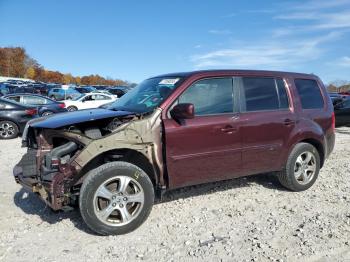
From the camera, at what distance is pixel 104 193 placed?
4.30 m

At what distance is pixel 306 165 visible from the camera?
6078mm

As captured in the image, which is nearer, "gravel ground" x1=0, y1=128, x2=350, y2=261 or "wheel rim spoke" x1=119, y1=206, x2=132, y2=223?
"gravel ground" x1=0, y1=128, x2=350, y2=261

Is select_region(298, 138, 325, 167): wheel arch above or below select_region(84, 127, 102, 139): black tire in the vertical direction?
below

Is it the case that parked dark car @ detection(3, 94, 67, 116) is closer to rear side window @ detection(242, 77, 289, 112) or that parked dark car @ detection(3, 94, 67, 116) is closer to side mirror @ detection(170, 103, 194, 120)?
rear side window @ detection(242, 77, 289, 112)

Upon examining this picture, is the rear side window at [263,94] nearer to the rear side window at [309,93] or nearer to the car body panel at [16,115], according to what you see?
the rear side window at [309,93]

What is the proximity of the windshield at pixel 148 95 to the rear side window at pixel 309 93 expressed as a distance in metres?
2.20

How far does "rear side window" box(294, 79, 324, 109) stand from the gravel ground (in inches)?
53.5

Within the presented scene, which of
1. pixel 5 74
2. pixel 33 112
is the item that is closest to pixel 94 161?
pixel 33 112

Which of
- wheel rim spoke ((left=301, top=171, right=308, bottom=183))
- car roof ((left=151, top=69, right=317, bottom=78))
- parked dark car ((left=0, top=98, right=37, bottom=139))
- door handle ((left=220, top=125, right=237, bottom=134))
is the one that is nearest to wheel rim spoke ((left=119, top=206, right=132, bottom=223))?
door handle ((left=220, top=125, right=237, bottom=134))

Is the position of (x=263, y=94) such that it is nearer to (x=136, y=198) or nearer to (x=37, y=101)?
(x=136, y=198)

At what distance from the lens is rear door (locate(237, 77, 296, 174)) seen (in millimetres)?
5301

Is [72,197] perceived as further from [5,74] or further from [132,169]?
[5,74]

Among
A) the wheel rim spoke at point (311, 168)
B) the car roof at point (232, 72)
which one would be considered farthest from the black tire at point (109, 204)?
the wheel rim spoke at point (311, 168)

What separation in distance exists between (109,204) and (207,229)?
1.20m
